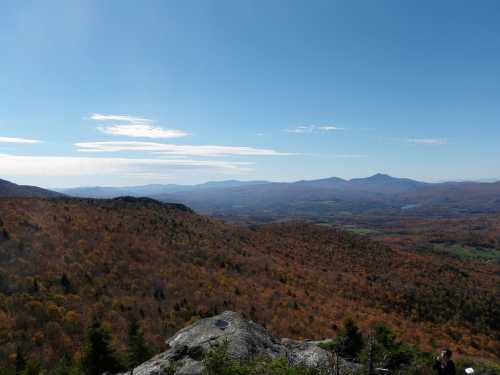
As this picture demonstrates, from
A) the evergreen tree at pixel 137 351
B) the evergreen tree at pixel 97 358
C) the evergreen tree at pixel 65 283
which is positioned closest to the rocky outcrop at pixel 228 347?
the evergreen tree at pixel 137 351

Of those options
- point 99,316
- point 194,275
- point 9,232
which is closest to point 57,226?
point 9,232

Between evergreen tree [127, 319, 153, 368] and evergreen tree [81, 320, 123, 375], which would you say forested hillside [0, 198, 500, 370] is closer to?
evergreen tree [127, 319, 153, 368]

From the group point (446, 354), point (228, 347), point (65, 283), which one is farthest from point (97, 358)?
point (446, 354)

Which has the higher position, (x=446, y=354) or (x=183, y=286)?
(x=446, y=354)

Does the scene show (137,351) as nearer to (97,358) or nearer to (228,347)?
(97,358)

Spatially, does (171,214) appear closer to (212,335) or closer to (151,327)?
(151,327)

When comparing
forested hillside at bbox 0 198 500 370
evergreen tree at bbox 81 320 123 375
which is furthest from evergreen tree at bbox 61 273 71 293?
evergreen tree at bbox 81 320 123 375
